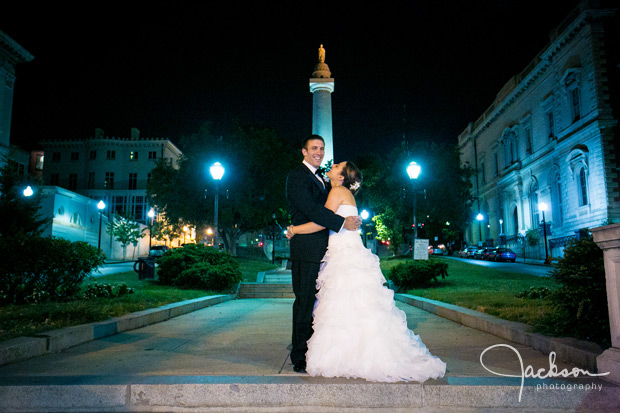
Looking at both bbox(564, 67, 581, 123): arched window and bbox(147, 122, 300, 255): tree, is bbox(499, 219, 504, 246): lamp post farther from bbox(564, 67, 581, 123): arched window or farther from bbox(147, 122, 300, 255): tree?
bbox(147, 122, 300, 255): tree

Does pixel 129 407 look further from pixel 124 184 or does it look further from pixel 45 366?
pixel 124 184

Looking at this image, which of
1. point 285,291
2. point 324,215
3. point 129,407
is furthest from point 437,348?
point 285,291

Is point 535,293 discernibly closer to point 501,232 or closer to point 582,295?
point 582,295

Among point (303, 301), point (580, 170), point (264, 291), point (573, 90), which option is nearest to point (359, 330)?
point (303, 301)

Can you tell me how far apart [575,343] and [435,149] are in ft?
134

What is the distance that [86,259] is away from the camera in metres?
9.84

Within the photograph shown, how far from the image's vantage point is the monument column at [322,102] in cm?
3775

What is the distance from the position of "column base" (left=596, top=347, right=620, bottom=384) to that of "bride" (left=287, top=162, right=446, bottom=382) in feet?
4.88

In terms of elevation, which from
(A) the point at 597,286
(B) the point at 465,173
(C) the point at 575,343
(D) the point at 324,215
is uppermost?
(B) the point at 465,173

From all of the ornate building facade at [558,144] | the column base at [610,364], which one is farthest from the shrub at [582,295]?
the ornate building facade at [558,144]

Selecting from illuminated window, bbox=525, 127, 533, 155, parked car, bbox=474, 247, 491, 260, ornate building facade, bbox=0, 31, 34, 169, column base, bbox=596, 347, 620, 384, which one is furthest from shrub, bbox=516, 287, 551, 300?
illuminated window, bbox=525, 127, 533, 155

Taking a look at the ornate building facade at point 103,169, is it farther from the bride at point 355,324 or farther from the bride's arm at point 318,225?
the bride at point 355,324

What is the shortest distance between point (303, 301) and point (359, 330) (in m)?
0.68

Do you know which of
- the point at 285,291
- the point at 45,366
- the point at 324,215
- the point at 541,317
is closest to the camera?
the point at 324,215
